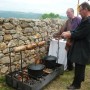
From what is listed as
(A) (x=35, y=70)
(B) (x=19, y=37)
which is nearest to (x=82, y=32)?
(A) (x=35, y=70)

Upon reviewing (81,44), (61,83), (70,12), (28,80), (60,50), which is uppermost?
(70,12)

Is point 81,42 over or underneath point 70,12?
underneath

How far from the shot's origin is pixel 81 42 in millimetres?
4117

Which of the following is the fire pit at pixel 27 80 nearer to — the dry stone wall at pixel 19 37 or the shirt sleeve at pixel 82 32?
the dry stone wall at pixel 19 37

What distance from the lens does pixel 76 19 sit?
5.58 m

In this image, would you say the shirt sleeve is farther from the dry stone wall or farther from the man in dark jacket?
the dry stone wall

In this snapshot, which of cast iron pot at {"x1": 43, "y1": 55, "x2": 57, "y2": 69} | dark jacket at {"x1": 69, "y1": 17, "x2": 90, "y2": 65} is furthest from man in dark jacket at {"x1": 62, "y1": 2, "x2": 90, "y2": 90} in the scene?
cast iron pot at {"x1": 43, "y1": 55, "x2": 57, "y2": 69}

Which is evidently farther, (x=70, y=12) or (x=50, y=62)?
(x=70, y=12)

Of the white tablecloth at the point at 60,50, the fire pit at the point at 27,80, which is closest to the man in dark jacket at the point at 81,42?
the fire pit at the point at 27,80

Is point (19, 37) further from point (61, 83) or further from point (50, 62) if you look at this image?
point (61, 83)

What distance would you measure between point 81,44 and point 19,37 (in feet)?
6.12

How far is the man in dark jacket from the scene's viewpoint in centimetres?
398

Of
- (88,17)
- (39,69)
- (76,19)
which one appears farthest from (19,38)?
(88,17)

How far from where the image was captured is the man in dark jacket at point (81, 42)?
3.98m
